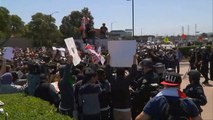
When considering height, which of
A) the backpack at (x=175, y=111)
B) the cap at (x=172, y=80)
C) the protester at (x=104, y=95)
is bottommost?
the protester at (x=104, y=95)

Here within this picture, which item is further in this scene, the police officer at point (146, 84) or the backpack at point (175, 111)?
the police officer at point (146, 84)

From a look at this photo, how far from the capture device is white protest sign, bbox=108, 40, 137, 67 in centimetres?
943

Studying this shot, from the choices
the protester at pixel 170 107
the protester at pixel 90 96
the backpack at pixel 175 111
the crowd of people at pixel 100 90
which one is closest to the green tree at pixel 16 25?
the crowd of people at pixel 100 90

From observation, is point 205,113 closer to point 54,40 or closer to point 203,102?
point 203,102

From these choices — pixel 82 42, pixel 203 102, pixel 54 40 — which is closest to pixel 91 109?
pixel 203 102

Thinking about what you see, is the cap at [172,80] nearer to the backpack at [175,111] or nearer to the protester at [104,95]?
the backpack at [175,111]

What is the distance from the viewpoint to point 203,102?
685cm

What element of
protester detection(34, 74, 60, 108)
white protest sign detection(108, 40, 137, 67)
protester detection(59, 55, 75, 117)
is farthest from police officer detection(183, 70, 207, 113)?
protester detection(34, 74, 60, 108)

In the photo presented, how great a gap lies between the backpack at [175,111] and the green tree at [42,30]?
63.6m

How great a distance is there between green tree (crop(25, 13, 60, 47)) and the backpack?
209 feet

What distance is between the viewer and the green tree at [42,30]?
6994 centimetres

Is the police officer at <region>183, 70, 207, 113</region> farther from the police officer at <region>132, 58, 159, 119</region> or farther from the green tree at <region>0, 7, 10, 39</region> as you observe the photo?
the green tree at <region>0, 7, 10, 39</region>

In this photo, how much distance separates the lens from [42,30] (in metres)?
72.4

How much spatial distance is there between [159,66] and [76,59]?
13.6ft
